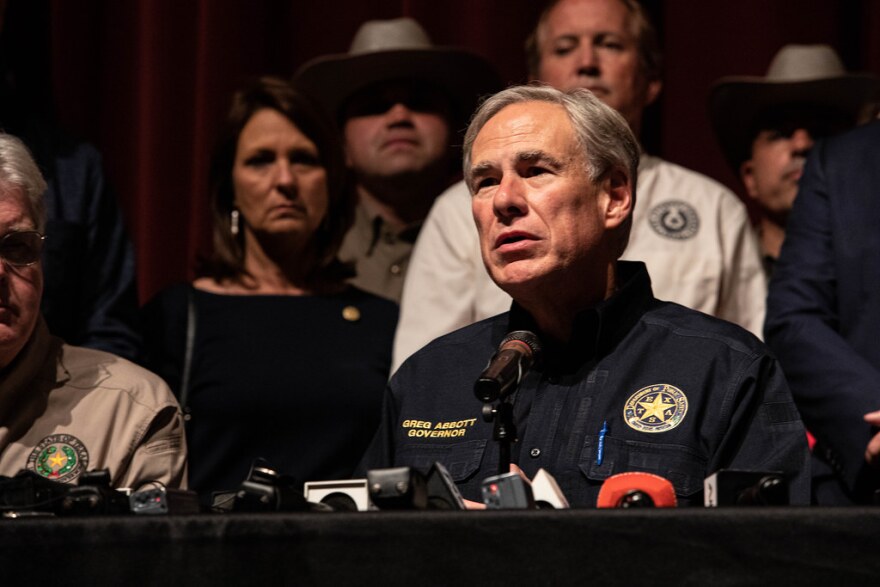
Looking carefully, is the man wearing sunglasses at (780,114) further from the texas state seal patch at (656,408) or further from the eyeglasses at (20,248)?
the eyeglasses at (20,248)

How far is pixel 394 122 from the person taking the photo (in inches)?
153

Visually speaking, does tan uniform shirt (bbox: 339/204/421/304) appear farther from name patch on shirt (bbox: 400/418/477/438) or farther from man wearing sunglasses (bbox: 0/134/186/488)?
name patch on shirt (bbox: 400/418/477/438)

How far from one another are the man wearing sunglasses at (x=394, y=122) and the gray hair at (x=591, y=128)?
123 centimetres

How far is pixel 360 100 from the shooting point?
404cm

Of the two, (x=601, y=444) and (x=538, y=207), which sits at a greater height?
(x=538, y=207)

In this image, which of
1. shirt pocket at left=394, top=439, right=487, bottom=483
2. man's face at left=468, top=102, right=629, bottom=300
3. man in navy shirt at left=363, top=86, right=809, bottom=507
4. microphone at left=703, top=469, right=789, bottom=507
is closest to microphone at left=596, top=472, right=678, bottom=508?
microphone at left=703, top=469, right=789, bottom=507

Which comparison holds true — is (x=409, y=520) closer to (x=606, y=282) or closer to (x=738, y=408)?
(x=738, y=408)

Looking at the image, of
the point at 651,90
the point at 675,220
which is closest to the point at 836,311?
the point at 675,220

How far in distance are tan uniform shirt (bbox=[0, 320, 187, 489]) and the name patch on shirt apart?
1.56ft

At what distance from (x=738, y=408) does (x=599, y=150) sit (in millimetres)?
557

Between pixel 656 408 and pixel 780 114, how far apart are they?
1982mm

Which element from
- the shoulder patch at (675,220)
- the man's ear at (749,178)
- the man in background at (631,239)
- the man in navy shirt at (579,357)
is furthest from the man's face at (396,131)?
the man in navy shirt at (579,357)

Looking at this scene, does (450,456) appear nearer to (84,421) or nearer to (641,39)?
(84,421)

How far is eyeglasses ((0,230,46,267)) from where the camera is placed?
8.30 feet
